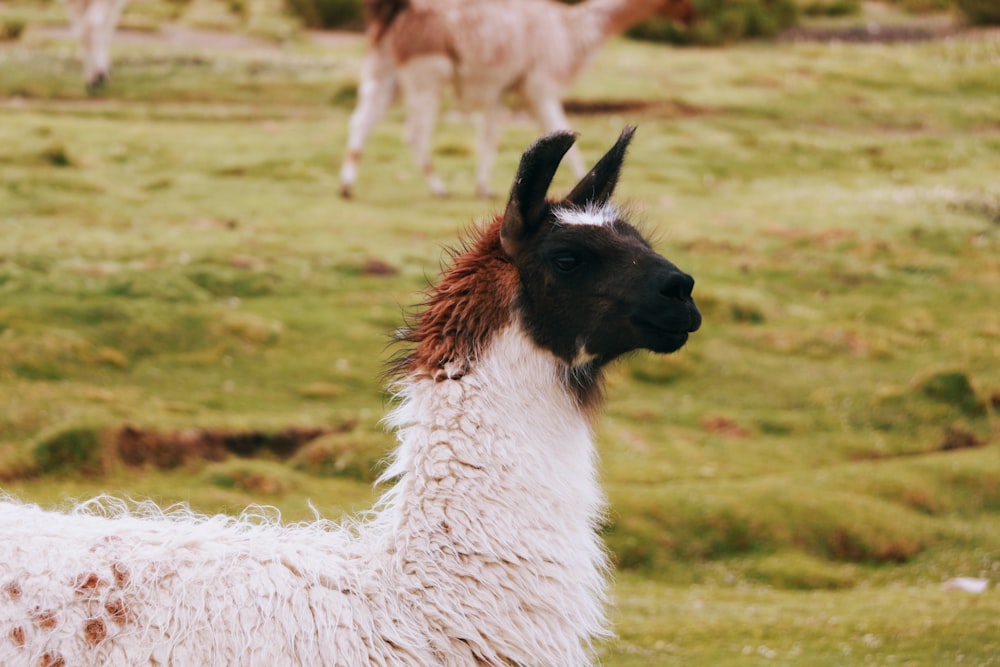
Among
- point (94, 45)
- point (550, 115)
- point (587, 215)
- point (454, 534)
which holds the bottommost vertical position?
point (94, 45)

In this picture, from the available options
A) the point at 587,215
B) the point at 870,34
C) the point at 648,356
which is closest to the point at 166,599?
the point at 587,215

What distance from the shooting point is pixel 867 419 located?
1209 cm

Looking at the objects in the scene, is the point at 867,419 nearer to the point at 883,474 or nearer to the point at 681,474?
the point at 883,474

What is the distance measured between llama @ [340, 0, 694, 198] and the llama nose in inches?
496

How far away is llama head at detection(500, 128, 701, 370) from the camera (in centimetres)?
383

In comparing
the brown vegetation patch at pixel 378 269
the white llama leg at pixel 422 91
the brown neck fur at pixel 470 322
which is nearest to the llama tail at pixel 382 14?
the white llama leg at pixel 422 91

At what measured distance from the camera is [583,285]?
390cm

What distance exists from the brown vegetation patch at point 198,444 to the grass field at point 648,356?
28 millimetres

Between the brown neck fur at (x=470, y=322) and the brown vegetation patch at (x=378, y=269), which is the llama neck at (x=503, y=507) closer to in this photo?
the brown neck fur at (x=470, y=322)

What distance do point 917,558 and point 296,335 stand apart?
19.8 ft

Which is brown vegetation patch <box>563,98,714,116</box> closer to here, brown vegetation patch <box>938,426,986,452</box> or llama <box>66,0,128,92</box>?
llama <box>66,0,128,92</box>

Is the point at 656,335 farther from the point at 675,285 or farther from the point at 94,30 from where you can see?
the point at 94,30

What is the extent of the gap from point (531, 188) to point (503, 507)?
96cm

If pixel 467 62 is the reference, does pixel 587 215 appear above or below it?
above
